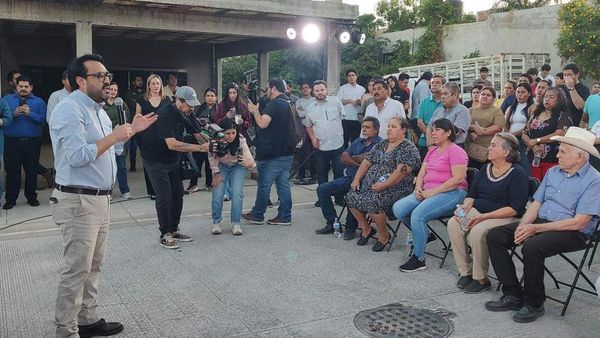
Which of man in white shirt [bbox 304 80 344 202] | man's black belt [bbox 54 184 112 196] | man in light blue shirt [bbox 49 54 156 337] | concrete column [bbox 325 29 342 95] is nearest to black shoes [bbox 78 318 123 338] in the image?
man in light blue shirt [bbox 49 54 156 337]

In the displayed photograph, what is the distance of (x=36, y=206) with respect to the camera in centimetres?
754

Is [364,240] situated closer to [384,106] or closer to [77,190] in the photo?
[384,106]

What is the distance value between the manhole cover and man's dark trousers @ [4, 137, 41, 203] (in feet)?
18.0

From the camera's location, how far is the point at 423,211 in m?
5.12

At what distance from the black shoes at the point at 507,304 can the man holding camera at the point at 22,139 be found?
20.3 ft

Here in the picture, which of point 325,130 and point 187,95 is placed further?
point 325,130

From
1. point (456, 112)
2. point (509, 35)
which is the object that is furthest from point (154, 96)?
point (509, 35)

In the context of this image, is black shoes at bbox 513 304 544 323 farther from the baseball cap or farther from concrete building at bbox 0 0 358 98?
concrete building at bbox 0 0 358 98

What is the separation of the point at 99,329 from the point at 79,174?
43.0 inches

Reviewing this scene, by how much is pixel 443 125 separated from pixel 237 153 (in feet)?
7.67

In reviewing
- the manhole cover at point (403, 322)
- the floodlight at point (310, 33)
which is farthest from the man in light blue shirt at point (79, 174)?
the floodlight at point (310, 33)

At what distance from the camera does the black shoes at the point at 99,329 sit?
12.0 feet

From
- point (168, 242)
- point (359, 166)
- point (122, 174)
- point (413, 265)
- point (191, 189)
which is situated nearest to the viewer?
point (413, 265)

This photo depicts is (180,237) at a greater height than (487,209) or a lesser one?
A: lesser
